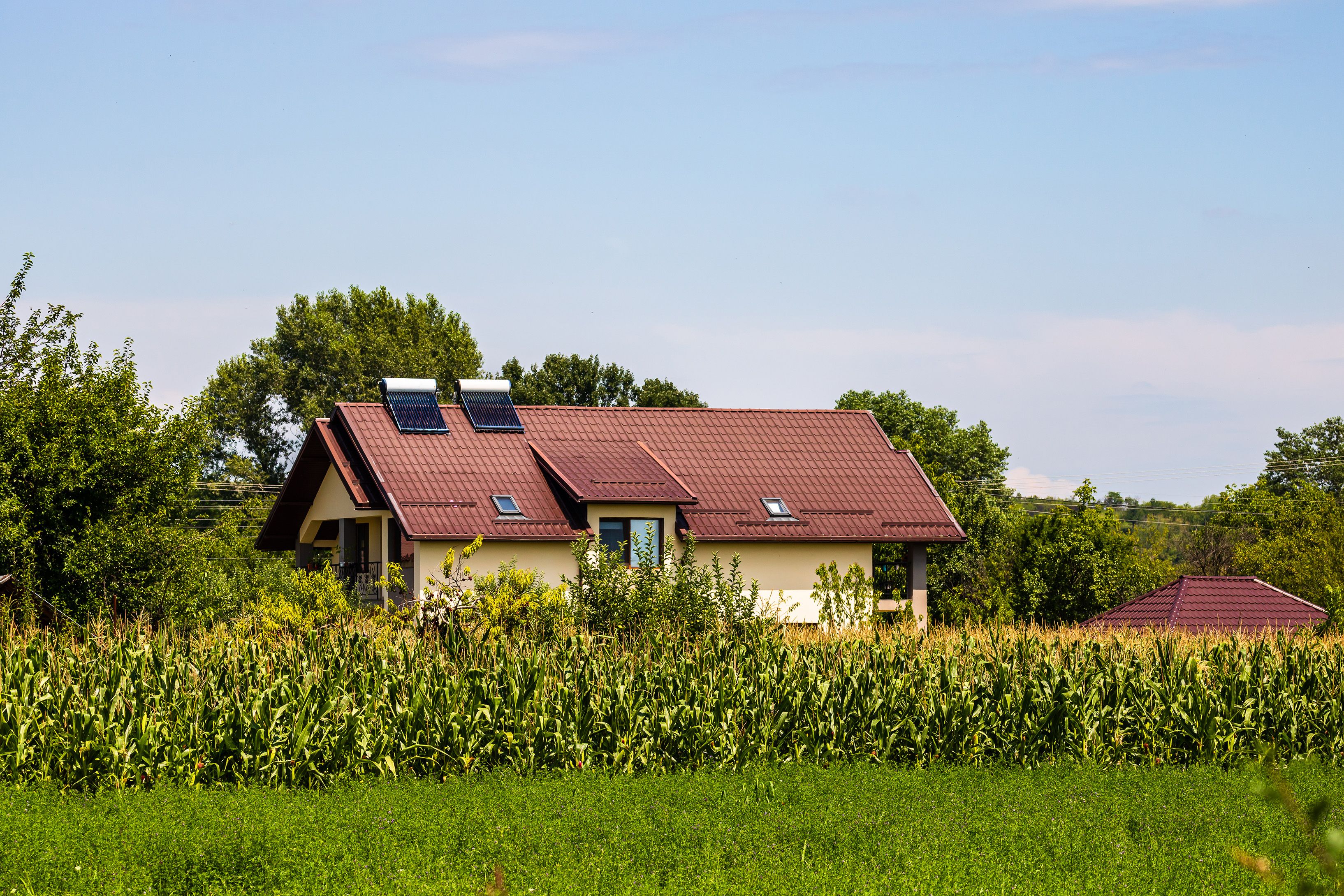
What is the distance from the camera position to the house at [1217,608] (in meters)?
27.3

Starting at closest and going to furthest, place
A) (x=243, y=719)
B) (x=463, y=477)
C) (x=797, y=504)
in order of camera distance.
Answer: (x=243, y=719) < (x=463, y=477) < (x=797, y=504)

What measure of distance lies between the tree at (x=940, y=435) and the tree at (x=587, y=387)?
874 centimetres

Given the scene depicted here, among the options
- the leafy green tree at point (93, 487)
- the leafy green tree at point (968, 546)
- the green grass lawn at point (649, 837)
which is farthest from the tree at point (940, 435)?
the green grass lawn at point (649, 837)

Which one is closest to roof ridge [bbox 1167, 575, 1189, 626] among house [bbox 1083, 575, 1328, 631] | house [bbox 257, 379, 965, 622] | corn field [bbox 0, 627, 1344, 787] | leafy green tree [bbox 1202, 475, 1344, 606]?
house [bbox 1083, 575, 1328, 631]

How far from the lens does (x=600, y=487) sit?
97.1 ft

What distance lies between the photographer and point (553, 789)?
13.3 metres

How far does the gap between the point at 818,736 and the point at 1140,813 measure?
4517 mm

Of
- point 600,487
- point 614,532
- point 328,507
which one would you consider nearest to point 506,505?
point 600,487

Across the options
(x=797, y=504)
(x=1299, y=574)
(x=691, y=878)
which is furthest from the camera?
(x=1299, y=574)

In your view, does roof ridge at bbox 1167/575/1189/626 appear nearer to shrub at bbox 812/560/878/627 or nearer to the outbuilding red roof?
the outbuilding red roof

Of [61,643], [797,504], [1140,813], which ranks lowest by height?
[1140,813]

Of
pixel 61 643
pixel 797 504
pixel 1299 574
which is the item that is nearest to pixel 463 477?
pixel 797 504

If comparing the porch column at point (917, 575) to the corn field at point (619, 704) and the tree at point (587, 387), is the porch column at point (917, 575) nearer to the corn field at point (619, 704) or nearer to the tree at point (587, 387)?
the corn field at point (619, 704)

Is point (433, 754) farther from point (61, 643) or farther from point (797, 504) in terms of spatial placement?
point (797, 504)
